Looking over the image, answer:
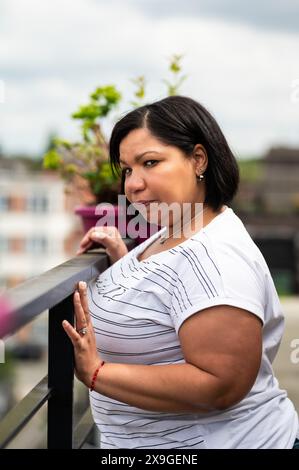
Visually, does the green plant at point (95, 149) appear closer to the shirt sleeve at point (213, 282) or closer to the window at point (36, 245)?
the shirt sleeve at point (213, 282)

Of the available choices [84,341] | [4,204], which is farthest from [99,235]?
[4,204]

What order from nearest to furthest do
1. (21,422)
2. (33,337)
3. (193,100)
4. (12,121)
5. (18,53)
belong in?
1. (21,422)
2. (193,100)
3. (12,121)
4. (33,337)
5. (18,53)

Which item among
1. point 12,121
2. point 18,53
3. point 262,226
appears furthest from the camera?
point 18,53

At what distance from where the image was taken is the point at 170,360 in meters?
1.31

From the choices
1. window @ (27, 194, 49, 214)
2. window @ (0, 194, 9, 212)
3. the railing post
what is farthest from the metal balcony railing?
window @ (27, 194, 49, 214)

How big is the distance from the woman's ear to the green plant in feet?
3.53

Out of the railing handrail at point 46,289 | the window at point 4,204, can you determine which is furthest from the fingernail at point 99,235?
the window at point 4,204

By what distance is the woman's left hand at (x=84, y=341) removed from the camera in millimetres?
1319

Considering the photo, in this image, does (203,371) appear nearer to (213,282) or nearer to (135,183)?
(213,282)

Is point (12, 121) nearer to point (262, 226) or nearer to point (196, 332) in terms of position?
point (262, 226)

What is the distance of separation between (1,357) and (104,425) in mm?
217

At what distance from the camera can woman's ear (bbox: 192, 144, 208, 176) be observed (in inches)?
54.8

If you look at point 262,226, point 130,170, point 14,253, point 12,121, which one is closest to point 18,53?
point 12,121

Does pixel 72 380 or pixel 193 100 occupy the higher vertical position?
pixel 193 100
